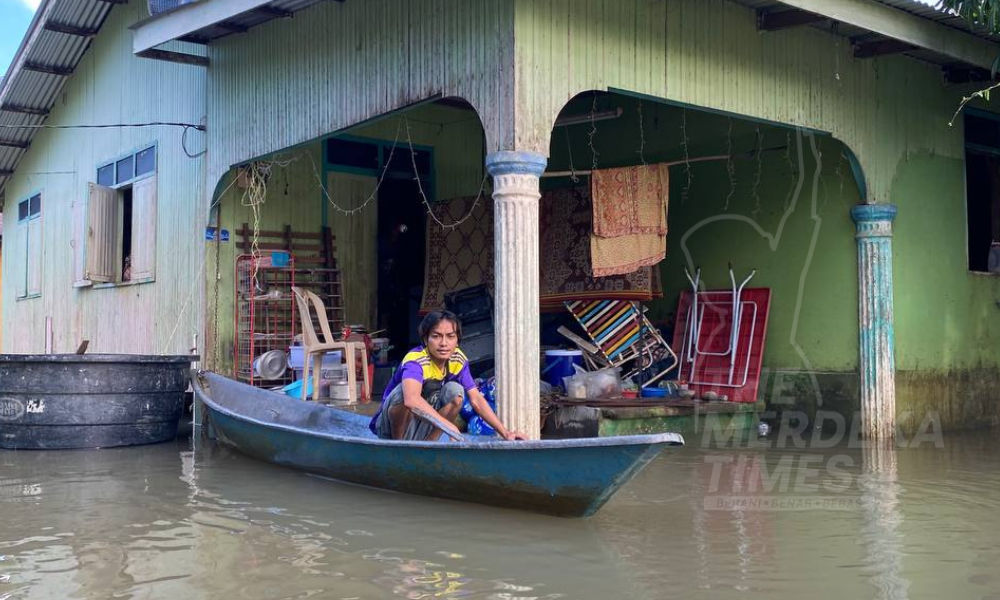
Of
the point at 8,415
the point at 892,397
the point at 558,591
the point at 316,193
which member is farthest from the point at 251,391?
the point at 892,397

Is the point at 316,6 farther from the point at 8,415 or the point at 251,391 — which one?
the point at 8,415

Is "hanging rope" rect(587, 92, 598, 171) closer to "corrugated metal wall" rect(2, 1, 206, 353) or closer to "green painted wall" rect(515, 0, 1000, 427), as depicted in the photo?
"green painted wall" rect(515, 0, 1000, 427)

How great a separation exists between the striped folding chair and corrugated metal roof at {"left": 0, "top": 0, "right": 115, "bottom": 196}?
7804 millimetres

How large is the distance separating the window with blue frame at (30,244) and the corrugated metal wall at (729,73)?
10.9 meters

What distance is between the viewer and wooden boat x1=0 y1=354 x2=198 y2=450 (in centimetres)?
873

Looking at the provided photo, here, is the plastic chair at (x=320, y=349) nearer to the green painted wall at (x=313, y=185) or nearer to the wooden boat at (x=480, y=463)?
the green painted wall at (x=313, y=185)

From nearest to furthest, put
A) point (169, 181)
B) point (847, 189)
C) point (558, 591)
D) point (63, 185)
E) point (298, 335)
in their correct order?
1. point (558, 591)
2. point (847, 189)
3. point (298, 335)
4. point (169, 181)
5. point (63, 185)

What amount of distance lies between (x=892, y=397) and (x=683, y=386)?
6.78 feet

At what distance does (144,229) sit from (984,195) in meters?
10.2

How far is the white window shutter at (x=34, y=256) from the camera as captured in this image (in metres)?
15.4

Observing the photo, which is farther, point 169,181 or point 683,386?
point 169,181

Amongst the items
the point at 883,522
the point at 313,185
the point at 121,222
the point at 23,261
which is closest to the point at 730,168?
the point at 313,185

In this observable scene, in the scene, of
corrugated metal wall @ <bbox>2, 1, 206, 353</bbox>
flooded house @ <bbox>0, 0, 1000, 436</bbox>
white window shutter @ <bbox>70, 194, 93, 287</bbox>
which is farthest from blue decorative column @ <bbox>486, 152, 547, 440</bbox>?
white window shutter @ <bbox>70, 194, 93, 287</bbox>

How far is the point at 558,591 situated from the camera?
401cm
